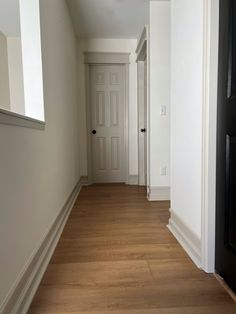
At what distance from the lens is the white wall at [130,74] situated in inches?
158

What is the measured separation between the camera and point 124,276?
1400mm

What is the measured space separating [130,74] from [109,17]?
102 cm

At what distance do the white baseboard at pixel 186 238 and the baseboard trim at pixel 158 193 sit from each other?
0.93 metres

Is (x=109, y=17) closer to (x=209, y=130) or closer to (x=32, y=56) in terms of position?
(x=32, y=56)

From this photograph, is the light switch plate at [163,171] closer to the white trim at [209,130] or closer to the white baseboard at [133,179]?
the white baseboard at [133,179]

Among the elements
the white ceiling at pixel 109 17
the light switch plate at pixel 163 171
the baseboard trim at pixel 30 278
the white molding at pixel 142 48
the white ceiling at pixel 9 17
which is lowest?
the baseboard trim at pixel 30 278

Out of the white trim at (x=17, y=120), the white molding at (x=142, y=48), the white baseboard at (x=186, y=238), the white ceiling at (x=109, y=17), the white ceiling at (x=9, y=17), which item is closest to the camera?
the white trim at (x=17, y=120)

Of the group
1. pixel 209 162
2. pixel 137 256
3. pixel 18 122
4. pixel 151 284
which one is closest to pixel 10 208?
pixel 18 122

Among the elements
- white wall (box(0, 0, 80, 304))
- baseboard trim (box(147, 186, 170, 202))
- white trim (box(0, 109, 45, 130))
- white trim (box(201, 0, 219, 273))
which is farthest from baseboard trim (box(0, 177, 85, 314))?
baseboard trim (box(147, 186, 170, 202))

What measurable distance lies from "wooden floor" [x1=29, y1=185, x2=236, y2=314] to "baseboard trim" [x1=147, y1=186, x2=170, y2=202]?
2.41ft

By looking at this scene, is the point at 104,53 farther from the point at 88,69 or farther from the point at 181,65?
the point at 181,65

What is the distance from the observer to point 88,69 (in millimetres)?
4113

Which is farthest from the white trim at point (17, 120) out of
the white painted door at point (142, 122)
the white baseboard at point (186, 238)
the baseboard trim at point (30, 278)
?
the white painted door at point (142, 122)

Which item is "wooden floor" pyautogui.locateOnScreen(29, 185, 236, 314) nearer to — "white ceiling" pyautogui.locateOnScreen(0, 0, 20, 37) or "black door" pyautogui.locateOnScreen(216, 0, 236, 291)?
"black door" pyautogui.locateOnScreen(216, 0, 236, 291)
